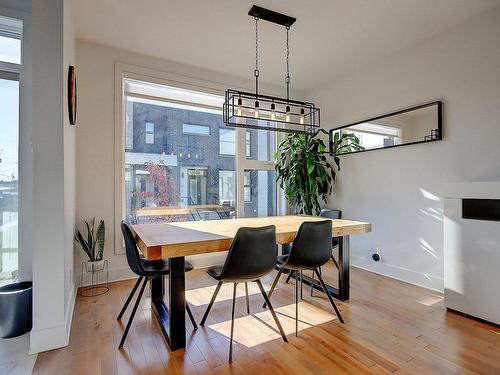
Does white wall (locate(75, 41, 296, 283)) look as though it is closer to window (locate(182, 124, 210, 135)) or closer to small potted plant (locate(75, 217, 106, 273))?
small potted plant (locate(75, 217, 106, 273))

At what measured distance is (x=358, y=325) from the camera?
2234mm

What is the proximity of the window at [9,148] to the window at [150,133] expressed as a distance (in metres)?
1.39

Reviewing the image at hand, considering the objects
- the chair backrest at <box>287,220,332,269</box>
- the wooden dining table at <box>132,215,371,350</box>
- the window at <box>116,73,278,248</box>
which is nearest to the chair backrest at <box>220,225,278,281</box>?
the wooden dining table at <box>132,215,371,350</box>

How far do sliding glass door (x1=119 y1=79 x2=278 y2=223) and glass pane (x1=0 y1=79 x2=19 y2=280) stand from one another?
115 cm

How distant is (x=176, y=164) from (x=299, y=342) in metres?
2.72

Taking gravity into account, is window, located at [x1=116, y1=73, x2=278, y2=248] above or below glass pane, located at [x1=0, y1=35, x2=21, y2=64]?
below

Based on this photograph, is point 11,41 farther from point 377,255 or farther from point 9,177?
point 377,255

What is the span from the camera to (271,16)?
2.68 meters

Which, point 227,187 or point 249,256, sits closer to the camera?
point 249,256

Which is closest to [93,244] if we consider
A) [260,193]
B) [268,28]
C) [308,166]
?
[260,193]

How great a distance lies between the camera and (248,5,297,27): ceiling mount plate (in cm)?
259

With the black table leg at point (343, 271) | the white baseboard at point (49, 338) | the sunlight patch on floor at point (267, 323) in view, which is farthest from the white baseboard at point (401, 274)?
the white baseboard at point (49, 338)

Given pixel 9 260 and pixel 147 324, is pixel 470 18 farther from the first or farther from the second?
pixel 9 260

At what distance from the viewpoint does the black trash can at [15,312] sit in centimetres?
200
